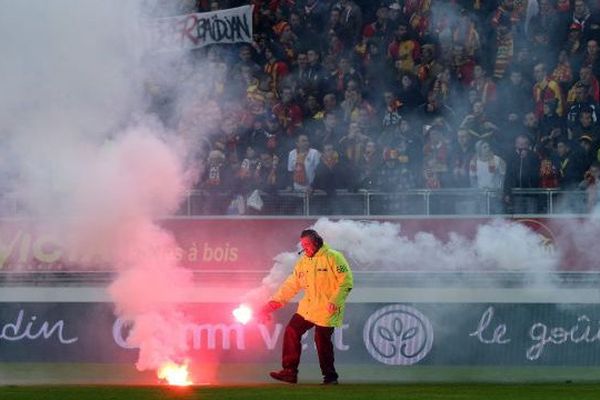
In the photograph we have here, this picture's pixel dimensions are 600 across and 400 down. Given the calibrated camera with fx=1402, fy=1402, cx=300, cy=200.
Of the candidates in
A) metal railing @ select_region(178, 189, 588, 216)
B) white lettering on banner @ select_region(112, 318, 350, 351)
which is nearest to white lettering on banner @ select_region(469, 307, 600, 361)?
metal railing @ select_region(178, 189, 588, 216)

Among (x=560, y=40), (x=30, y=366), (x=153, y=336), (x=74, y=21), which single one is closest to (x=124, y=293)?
(x=153, y=336)

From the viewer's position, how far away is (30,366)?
21.2 meters

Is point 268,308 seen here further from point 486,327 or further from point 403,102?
point 403,102

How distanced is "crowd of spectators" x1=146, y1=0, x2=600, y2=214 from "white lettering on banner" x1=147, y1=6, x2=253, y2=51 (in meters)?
0.20

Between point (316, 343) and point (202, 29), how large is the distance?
282 inches

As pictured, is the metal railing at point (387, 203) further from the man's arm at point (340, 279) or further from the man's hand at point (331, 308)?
the man's hand at point (331, 308)

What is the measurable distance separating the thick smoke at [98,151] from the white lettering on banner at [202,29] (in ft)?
2.77

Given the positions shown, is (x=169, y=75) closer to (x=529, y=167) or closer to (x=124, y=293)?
(x=124, y=293)

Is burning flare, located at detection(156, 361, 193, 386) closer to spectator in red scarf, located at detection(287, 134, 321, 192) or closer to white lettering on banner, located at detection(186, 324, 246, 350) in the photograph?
white lettering on banner, located at detection(186, 324, 246, 350)

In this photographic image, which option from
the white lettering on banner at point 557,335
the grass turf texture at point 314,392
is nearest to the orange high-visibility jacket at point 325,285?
the grass turf texture at point 314,392

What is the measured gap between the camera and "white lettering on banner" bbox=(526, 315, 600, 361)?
20797 millimetres

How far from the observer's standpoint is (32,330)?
71.9 feet

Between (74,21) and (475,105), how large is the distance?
6.39 metres

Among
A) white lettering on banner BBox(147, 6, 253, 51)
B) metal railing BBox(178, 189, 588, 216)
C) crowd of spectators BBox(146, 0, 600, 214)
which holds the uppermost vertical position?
white lettering on banner BBox(147, 6, 253, 51)
